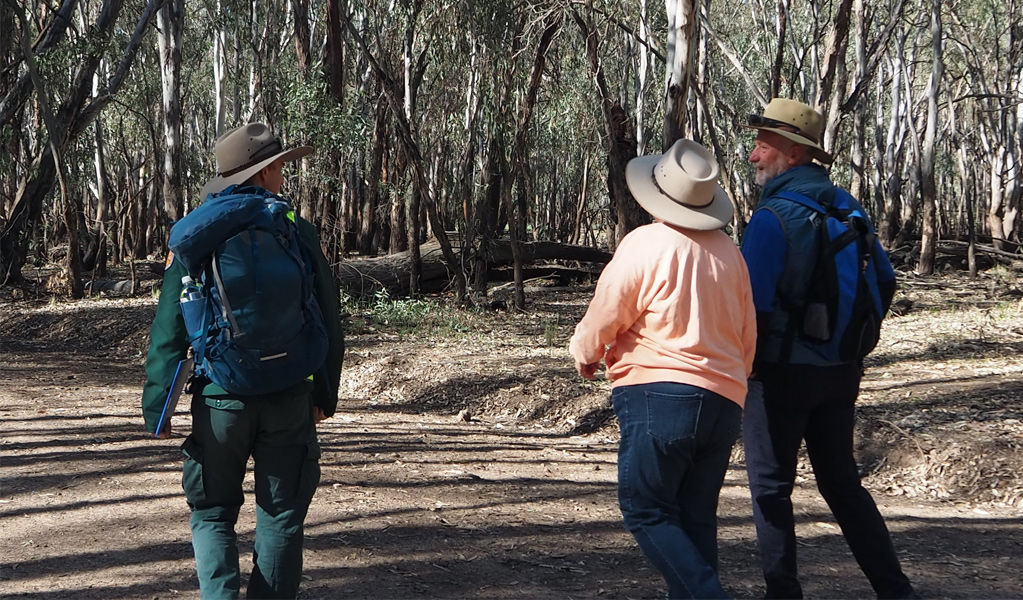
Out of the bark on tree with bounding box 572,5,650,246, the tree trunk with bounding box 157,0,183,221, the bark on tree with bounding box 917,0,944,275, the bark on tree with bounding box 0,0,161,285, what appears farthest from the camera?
the bark on tree with bounding box 917,0,944,275

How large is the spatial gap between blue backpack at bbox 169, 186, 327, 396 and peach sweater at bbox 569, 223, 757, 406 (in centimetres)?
85

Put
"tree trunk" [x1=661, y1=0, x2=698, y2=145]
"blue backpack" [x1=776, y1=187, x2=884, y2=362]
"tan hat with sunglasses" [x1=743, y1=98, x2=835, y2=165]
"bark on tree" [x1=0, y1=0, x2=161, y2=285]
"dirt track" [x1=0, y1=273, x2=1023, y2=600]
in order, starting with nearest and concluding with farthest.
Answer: "blue backpack" [x1=776, y1=187, x2=884, y2=362] < "tan hat with sunglasses" [x1=743, y1=98, x2=835, y2=165] < "dirt track" [x1=0, y1=273, x2=1023, y2=600] < "tree trunk" [x1=661, y1=0, x2=698, y2=145] < "bark on tree" [x1=0, y1=0, x2=161, y2=285]

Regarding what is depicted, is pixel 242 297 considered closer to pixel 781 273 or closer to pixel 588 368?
pixel 588 368

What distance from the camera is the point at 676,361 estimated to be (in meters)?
A: 2.99

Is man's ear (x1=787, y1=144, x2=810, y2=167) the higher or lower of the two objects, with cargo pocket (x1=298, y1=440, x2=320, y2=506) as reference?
higher

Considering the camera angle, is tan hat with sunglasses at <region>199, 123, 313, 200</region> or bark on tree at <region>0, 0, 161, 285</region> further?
bark on tree at <region>0, 0, 161, 285</region>

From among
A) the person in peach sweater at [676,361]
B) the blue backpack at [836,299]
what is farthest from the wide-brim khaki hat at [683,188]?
the blue backpack at [836,299]

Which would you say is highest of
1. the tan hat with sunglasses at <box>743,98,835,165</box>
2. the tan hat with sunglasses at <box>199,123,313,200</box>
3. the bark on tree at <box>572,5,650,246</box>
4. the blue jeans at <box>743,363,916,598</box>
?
the bark on tree at <box>572,5,650,246</box>

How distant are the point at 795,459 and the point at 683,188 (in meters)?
1.03

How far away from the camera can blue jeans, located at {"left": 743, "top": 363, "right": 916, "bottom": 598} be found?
334 centimetres

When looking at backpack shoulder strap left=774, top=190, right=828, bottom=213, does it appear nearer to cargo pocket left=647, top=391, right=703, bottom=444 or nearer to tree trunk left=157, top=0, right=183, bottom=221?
cargo pocket left=647, top=391, right=703, bottom=444

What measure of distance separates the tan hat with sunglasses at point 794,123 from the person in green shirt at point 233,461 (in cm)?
175

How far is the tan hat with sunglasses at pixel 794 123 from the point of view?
11.5 ft

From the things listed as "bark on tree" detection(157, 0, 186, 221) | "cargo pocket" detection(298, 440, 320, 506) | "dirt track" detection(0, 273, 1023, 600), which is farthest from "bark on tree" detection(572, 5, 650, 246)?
"bark on tree" detection(157, 0, 186, 221)
